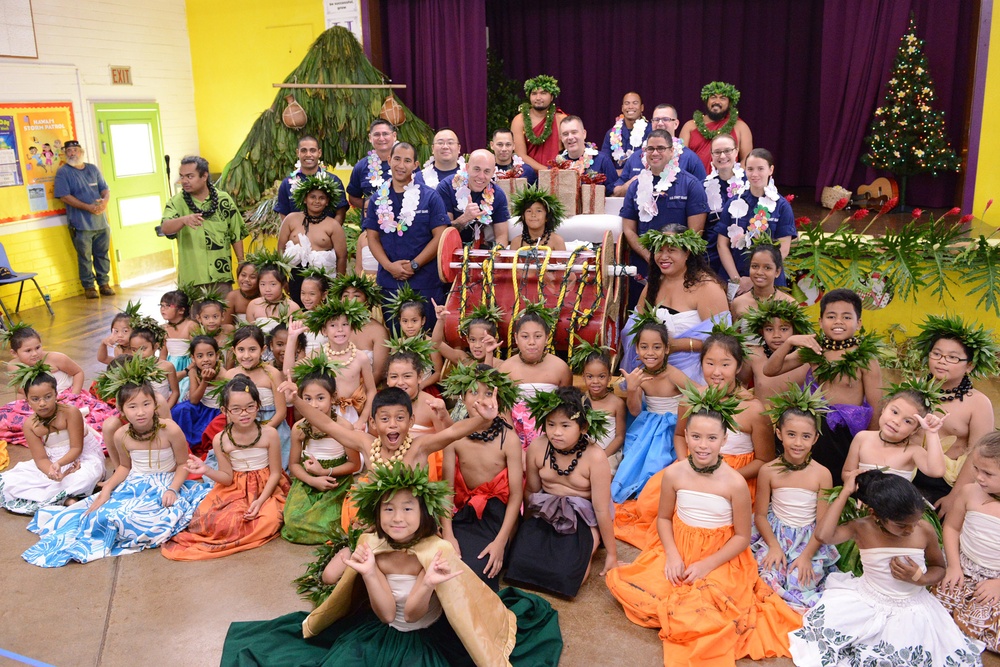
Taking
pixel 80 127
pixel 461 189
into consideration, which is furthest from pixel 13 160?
pixel 461 189

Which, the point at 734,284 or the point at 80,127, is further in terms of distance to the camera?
the point at 80,127

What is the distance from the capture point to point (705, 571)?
3.85m

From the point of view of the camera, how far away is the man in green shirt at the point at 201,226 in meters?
6.82

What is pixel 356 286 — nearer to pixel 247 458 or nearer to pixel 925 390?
pixel 247 458

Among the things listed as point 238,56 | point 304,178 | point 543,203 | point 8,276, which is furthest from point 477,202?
point 238,56

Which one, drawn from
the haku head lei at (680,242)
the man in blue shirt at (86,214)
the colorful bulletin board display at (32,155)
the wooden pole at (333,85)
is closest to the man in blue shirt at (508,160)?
the haku head lei at (680,242)

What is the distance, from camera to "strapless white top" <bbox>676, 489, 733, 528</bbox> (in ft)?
12.8

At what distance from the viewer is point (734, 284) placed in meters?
6.07

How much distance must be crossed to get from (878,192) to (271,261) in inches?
256

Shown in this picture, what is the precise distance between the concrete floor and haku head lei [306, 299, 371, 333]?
1.37 meters

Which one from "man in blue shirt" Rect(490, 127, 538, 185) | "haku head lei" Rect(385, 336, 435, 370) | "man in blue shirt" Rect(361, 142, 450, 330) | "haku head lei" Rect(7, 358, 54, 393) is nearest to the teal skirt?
"haku head lei" Rect(385, 336, 435, 370)

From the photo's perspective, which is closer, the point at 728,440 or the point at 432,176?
the point at 728,440

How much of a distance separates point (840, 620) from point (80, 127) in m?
9.77

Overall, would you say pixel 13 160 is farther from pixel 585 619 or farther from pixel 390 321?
pixel 585 619
